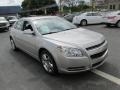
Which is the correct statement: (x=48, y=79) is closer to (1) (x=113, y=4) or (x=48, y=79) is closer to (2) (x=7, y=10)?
(2) (x=7, y=10)

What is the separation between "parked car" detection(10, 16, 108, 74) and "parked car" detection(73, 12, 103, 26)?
1312 centimetres

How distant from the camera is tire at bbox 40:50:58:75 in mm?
4449

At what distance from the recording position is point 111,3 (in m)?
67.2

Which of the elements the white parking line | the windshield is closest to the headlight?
the white parking line

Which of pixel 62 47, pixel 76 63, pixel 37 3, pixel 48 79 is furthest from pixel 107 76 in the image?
pixel 37 3

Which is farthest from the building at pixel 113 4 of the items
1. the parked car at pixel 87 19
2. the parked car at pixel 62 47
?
the parked car at pixel 62 47

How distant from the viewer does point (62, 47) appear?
162 inches

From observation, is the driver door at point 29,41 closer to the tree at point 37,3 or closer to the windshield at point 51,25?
the windshield at point 51,25

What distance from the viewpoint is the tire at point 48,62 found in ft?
14.6

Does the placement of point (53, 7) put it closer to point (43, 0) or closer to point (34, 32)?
point (43, 0)

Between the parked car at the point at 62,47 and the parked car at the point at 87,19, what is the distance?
13.1 metres

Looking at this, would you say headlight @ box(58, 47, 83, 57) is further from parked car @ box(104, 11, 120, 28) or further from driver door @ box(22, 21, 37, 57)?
parked car @ box(104, 11, 120, 28)

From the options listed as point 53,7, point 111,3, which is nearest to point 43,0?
point 53,7

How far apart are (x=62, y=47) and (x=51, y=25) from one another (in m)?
1.61
